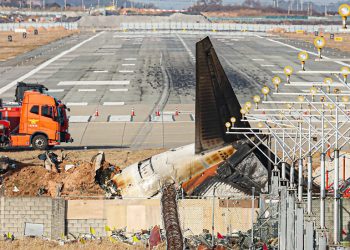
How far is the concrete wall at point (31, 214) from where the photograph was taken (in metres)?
39.7

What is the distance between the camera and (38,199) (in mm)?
39969

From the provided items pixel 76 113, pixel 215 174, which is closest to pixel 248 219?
pixel 215 174

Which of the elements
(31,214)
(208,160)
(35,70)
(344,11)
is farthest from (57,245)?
(35,70)

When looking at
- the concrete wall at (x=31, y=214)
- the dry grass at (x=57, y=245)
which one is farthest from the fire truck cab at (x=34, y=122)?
the dry grass at (x=57, y=245)

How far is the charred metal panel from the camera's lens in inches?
1777

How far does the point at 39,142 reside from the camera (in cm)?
6225

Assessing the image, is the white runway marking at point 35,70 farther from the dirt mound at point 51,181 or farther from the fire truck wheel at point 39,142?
the dirt mound at point 51,181

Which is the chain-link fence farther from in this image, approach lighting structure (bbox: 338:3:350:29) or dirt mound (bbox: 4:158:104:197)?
approach lighting structure (bbox: 338:3:350:29)

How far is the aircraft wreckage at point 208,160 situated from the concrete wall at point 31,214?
4860 millimetres

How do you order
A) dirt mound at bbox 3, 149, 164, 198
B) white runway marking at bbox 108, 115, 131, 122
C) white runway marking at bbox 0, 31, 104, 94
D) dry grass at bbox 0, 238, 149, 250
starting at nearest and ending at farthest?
dry grass at bbox 0, 238, 149, 250 → dirt mound at bbox 3, 149, 164, 198 → white runway marking at bbox 108, 115, 131, 122 → white runway marking at bbox 0, 31, 104, 94

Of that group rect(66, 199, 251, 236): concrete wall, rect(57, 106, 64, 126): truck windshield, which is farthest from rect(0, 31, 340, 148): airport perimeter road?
rect(66, 199, 251, 236): concrete wall

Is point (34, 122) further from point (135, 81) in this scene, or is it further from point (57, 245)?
point (135, 81)

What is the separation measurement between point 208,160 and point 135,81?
221 ft

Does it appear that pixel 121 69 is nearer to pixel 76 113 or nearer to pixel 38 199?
pixel 76 113
